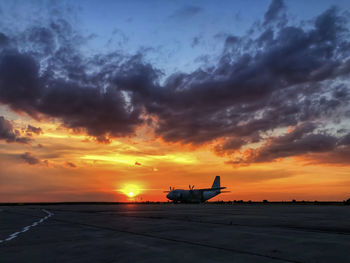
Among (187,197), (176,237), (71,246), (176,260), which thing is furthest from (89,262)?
(187,197)

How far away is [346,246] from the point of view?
9.49 meters

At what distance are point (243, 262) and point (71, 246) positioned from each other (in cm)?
601

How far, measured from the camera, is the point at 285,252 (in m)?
8.52

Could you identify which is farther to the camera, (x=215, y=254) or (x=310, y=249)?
(x=310, y=249)

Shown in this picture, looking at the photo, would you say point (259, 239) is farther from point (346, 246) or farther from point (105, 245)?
point (105, 245)

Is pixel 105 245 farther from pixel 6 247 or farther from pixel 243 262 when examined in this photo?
pixel 243 262

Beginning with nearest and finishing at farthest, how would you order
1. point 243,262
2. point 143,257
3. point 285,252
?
point 243,262 → point 143,257 → point 285,252

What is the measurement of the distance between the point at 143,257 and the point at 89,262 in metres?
1.42

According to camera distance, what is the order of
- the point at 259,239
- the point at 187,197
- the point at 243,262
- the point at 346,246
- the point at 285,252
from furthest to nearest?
the point at 187,197, the point at 259,239, the point at 346,246, the point at 285,252, the point at 243,262

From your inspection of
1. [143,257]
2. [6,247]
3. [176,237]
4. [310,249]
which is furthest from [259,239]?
[6,247]

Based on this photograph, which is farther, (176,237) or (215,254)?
(176,237)

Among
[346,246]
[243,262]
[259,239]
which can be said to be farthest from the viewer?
[259,239]

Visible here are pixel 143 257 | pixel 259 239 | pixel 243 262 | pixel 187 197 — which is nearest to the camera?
pixel 243 262

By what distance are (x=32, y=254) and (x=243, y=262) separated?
20.1 feet
